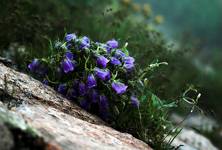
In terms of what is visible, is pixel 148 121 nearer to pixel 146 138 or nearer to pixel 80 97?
pixel 146 138

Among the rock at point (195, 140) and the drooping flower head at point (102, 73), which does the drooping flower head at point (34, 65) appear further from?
the rock at point (195, 140)

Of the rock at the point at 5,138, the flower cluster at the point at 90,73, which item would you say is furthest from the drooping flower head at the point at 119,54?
the rock at the point at 5,138

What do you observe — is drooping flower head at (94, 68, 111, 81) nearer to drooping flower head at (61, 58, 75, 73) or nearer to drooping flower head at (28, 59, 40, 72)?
drooping flower head at (61, 58, 75, 73)

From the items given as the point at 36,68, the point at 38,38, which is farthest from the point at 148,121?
the point at 38,38

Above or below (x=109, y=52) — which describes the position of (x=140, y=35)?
above

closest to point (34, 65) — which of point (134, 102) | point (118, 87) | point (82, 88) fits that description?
point (82, 88)

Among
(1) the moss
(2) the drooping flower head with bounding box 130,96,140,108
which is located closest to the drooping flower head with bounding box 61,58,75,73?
(2) the drooping flower head with bounding box 130,96,140,108
